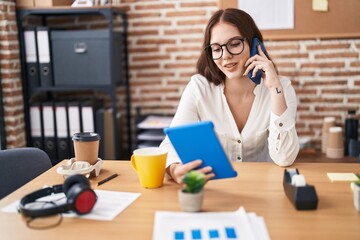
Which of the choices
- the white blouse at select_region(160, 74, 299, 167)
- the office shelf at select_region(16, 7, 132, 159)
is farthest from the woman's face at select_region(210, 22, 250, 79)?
the office shelf at select_region(16, 7, 132, 159)

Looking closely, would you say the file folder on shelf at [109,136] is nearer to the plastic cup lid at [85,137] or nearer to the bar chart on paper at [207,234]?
the plastic cup lid at [85,137]

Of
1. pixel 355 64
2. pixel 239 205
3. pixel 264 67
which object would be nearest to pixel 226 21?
pixel 264 67

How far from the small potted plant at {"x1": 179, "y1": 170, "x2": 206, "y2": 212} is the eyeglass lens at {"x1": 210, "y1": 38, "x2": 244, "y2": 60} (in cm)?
80

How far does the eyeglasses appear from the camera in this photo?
1.83 metres

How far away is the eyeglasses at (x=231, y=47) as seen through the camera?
6.01 feet

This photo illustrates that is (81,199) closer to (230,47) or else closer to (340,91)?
(230,47)

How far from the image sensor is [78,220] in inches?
44.7

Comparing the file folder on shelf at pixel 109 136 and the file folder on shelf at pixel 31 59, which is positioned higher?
the file folder on shelf at pixel 31 59

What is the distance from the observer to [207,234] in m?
1.03

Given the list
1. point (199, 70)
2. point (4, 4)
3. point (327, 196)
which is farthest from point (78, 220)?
point (4, 4)

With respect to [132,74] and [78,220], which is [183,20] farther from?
[78,220]

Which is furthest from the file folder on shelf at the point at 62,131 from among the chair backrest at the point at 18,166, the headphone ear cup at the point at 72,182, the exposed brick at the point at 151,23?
the headphone ear cup at the point at 72,182

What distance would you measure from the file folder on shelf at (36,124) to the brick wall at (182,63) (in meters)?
0.08

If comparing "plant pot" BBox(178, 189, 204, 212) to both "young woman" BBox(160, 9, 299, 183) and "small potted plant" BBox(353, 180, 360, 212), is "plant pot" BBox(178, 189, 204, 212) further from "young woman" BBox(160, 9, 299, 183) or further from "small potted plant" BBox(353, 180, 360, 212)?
"young woman" BBox(160, 9, 299, 183)
